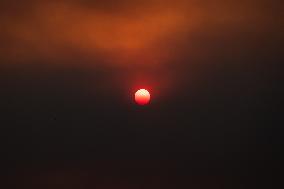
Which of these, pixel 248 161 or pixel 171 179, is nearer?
pixel 248 161

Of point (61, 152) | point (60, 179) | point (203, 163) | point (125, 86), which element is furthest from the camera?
point (60, 179)

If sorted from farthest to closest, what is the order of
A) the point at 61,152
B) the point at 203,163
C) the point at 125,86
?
the point at 203,163
the point at 61,152
the point at 125,86

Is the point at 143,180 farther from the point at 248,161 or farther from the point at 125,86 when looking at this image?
the point at 125,86

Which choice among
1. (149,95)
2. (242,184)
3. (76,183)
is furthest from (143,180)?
(149,95)

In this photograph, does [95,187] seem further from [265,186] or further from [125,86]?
[125,86]

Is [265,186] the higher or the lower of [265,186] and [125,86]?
the lower

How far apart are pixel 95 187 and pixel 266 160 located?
720 cm

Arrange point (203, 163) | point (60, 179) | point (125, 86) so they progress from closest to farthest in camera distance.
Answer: point (125, 86), point (203, 163), point (60, 179)

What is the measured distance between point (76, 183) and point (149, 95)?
867 cm

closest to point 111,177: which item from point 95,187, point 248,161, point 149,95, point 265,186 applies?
point 95,187

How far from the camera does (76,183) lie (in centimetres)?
1734

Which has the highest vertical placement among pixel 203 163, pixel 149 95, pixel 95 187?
pixel 149 95

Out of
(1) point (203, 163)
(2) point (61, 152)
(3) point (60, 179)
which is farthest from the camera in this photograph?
(3) point (60, 179)

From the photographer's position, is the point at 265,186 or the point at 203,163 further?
the point at 265,186
